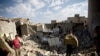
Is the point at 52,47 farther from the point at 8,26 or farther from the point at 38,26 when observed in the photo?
Answer: the point at 38,26

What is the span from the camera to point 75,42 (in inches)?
284

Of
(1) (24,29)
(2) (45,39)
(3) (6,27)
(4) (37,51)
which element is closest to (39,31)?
(1) (24,29)

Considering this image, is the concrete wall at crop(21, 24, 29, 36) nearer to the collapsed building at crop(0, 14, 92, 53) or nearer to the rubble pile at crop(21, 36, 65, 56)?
the collapsed building at crop(0, 14, 92, 53)

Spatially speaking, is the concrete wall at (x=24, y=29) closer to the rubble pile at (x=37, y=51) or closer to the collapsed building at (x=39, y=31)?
the collapsed building at (x=39, y=31)

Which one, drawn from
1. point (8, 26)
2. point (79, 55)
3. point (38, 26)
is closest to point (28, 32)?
point (38, 26)

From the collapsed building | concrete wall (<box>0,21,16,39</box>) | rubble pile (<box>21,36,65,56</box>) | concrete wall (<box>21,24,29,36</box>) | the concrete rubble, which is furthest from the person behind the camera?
concrete wall (<box>21,24,29,36</box>)

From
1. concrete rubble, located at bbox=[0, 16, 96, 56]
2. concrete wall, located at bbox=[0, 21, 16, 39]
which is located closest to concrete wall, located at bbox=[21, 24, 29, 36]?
concrete rubble, located at bbox=[0, 16, 96, 56]

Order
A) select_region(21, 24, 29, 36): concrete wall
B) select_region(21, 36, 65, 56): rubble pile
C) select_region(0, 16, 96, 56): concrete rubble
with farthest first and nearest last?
select_region(21, 24, 29, 36): concrete wall < select_region(0, 16, 96, 56): concrete rubble < select_region(21, 36, 65, 56): rubble pile

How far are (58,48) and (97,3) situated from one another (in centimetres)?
495

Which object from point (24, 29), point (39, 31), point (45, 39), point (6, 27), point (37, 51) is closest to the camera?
point (37, 51)

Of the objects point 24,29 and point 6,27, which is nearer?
point 6,27

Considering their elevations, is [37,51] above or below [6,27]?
below

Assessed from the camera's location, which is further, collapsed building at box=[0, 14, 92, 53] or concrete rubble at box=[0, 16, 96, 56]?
collapsed building at box=[0, 14, 92, 53]

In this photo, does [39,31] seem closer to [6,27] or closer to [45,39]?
[45,39]
